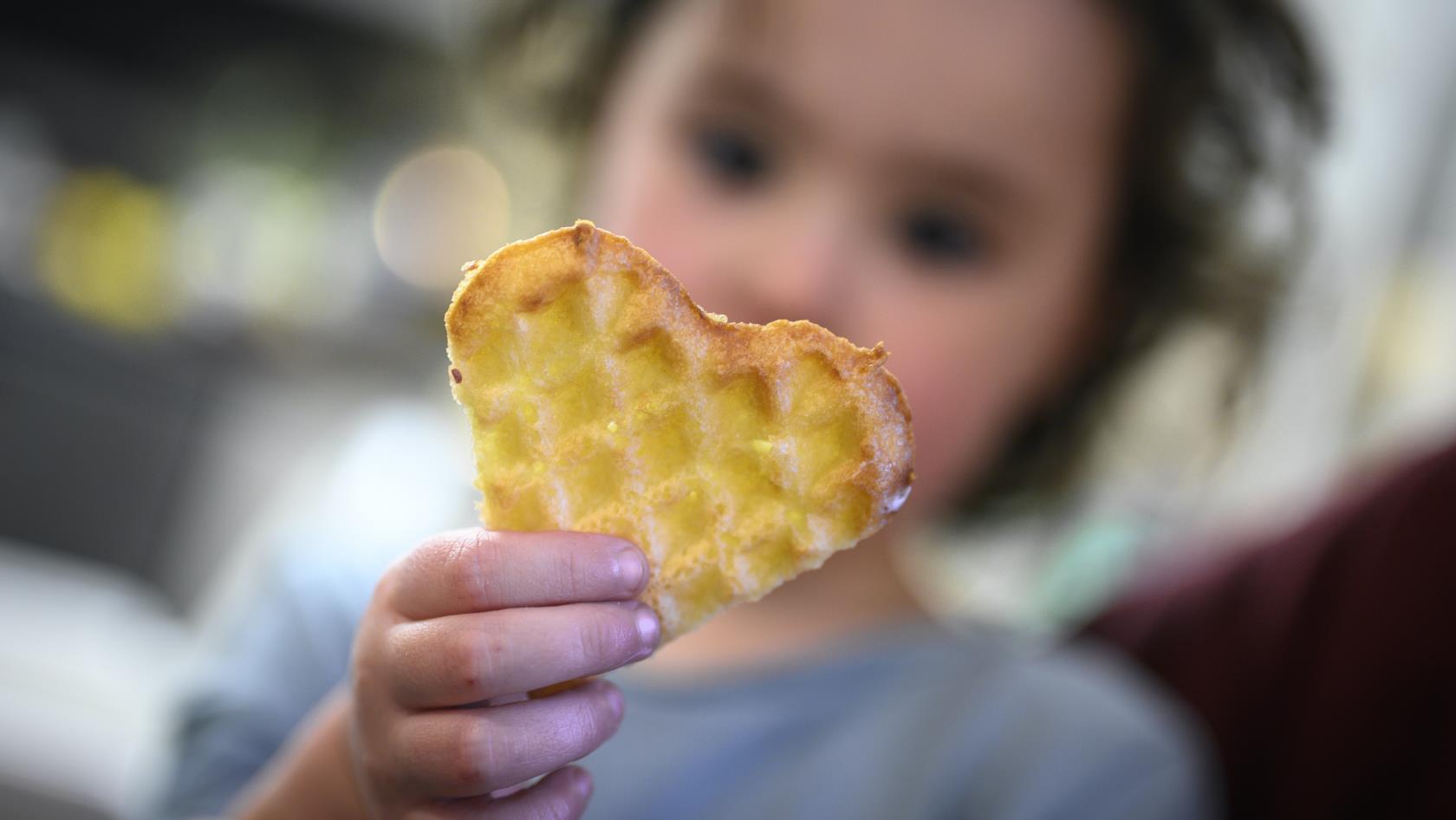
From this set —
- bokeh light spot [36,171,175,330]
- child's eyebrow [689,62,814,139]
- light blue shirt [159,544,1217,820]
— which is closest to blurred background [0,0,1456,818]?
bokeh light spot [36,171,175,330]

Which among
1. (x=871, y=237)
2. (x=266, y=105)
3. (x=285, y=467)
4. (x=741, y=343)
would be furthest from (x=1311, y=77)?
(x=266, y=105)

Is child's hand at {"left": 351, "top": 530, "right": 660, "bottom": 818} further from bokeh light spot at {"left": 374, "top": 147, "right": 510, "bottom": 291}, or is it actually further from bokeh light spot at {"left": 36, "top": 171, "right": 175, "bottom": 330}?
bokeh light spot at {"left": 36, "top": 171, "right": 175, "bottom": 330}

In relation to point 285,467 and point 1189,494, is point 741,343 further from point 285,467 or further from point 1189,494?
point 285,467

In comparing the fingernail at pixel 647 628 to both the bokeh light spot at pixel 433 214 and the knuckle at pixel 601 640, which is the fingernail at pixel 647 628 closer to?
the knuckle at pixel 601 640

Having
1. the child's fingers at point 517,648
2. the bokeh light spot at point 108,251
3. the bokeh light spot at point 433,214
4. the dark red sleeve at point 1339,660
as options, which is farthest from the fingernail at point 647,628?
the bokeh light spot at point 108,251

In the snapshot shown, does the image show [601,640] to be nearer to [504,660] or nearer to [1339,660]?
[504,660]
